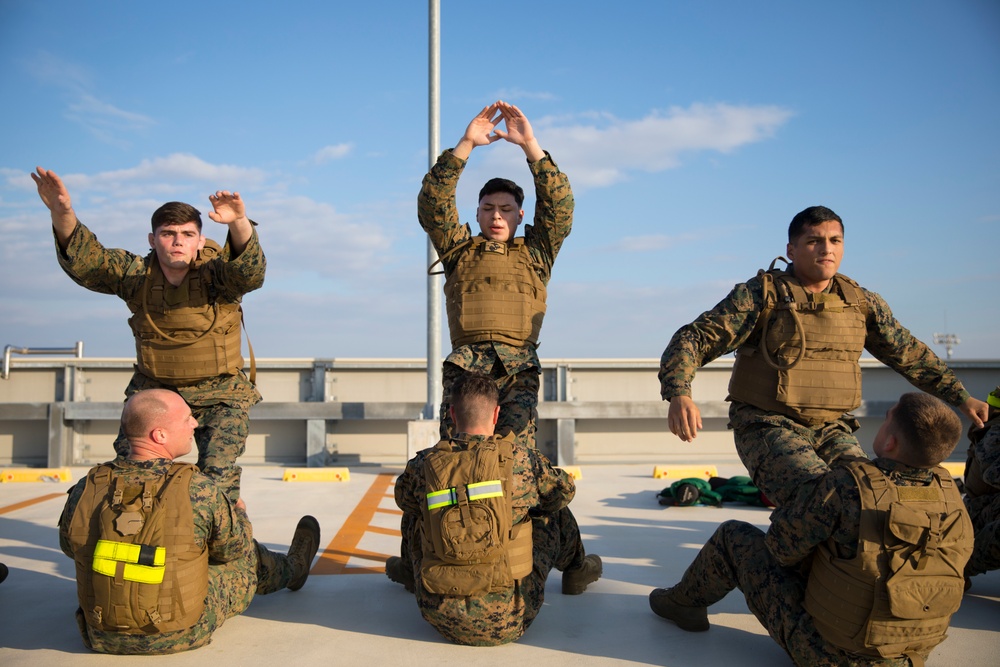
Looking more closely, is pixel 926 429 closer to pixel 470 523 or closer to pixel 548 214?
pixel 470 523

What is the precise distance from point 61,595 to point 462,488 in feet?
7.93

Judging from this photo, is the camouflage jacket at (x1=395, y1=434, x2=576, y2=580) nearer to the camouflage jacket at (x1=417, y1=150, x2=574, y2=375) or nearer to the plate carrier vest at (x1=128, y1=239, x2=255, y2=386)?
the camouflage jacket at (x1=417, y1=150, x2=574, y2=375)

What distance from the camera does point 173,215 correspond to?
13.7 ft

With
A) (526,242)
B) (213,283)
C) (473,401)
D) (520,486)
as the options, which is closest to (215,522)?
(473,401)

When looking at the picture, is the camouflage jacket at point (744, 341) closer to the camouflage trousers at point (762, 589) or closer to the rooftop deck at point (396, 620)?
the camouflage trousers at point (762, 589)

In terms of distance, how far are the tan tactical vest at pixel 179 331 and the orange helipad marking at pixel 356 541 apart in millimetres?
1358

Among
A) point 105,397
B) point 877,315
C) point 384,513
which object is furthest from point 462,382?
point 105,397

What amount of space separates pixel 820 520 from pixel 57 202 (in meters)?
3.94

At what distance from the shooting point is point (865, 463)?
2637mm

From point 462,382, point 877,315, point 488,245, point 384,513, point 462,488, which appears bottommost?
point 384,513

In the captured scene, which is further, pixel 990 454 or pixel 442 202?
pixel 442 202

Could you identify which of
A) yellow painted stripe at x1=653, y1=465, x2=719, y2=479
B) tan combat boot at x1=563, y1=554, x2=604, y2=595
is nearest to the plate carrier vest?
tan combat boot at x1=563, y1=554, x2=604, y2=595

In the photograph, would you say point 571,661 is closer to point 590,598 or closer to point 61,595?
point 590,598

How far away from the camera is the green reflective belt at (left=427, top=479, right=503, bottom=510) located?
2969 mm
